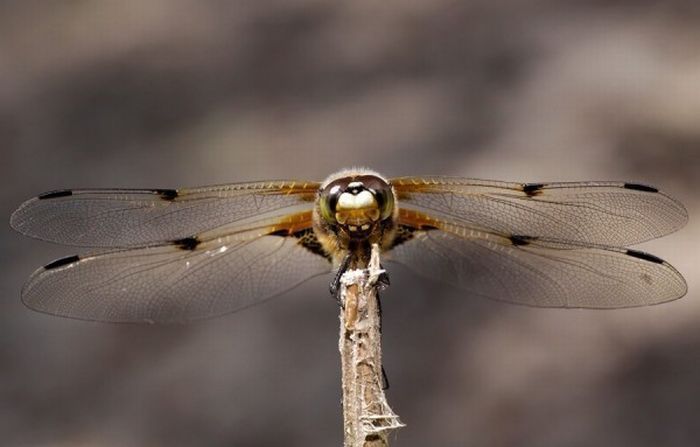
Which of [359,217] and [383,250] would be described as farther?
[383,250]

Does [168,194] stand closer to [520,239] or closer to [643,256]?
[520,239]

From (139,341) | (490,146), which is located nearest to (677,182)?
→ (490,146)

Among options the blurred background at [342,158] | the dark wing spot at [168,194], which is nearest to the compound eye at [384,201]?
the dark wing spot at [168,194]

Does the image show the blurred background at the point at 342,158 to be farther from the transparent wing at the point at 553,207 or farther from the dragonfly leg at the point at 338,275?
the dragonfly leg at the point at 338,275

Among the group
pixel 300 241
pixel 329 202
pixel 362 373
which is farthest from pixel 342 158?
pixel 362 373

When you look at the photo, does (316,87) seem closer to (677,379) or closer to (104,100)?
Result: (104,100)

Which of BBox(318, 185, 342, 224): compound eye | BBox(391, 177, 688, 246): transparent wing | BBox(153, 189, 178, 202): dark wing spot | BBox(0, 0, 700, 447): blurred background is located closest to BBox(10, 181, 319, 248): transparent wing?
BBox(153, 189, 178, 202): dark wing spot
